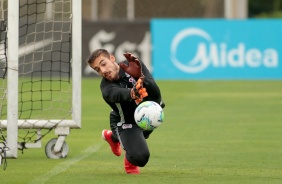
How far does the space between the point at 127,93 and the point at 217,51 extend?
2061 centimetres

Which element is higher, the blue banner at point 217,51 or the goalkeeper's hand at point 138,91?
the goalkeeper's hand at point 138,91

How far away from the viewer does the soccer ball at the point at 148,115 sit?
10328mm

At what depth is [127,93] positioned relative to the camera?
10.4m

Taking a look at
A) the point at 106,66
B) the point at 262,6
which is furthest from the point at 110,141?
the point at 262,6

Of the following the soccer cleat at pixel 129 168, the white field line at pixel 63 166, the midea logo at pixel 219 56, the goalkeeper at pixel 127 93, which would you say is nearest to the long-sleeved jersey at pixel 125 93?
the goalkeeper at pixel 127 93

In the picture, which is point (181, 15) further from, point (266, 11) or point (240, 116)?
point (266, 11)

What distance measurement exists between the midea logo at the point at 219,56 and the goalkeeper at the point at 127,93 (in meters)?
19.6

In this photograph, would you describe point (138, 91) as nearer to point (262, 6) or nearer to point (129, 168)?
point (129, 168)

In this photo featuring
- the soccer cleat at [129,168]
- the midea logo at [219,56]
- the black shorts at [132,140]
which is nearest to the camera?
the black shorts at [132,140]

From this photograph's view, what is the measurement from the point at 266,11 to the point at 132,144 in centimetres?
4172

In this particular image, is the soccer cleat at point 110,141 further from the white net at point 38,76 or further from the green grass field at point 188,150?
the white net at point 38,76

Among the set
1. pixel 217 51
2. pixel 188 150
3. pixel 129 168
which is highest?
pixel 129 168

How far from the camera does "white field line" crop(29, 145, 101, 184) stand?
10.5 meters

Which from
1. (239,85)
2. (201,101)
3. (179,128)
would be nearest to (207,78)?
(239,85)
